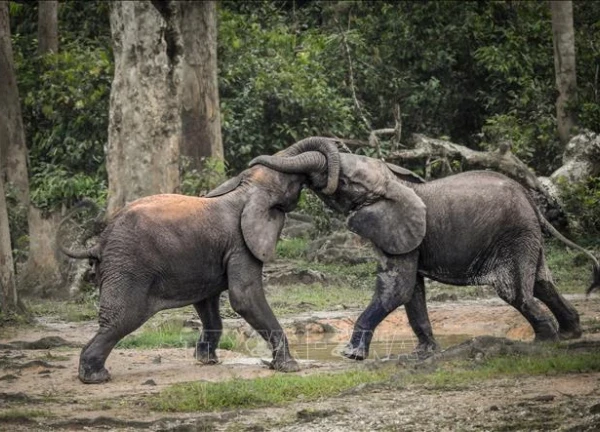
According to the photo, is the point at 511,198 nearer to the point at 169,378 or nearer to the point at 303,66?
the point at 169,378

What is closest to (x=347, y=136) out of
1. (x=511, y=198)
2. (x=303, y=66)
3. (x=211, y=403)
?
(x=303, y=66)

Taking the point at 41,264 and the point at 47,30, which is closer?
the point at 41,264

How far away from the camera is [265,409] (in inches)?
408

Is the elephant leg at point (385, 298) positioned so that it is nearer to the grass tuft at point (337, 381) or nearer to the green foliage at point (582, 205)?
the grass tuft at point (337, 381)

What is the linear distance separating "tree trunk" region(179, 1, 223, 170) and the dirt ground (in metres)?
8.54

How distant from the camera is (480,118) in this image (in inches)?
1068

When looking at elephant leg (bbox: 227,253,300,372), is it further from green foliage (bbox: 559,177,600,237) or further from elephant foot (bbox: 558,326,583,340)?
green foliage (bbox: 559,177,600,237)

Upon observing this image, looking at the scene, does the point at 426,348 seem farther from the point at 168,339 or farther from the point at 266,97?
the point at 266,97

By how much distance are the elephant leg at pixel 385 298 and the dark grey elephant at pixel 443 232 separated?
0.01 metres

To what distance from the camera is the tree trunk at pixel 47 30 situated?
2377 centimetres

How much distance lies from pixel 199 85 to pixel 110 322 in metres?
10.6

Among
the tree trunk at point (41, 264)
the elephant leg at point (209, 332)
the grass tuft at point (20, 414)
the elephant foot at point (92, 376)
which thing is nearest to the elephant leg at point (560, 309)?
the elephant leg at point (209, 332)

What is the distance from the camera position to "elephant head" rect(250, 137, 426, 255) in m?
12.7

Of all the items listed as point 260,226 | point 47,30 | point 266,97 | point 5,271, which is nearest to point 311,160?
point 260,226
